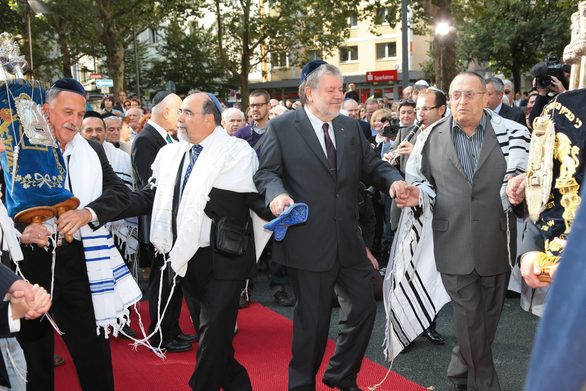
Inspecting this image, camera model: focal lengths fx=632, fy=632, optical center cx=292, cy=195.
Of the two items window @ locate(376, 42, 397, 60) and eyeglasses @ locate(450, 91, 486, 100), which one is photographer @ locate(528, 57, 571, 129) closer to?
eyeglasses @ locate(450, 91, 486, 100)

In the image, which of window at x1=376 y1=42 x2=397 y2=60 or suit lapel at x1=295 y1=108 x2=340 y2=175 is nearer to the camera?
suit lapel at x1=295 y1=108 x2=340 y2=175

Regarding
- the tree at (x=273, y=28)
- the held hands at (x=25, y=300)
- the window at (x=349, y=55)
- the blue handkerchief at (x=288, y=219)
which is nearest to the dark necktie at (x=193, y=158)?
the blue handkerchief at (x=288, y=219)

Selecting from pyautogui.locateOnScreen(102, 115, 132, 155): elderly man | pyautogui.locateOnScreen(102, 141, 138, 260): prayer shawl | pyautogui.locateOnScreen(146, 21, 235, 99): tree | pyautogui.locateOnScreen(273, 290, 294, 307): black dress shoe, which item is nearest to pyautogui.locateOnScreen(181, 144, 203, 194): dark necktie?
pyautogui.locateOnScreen(102, 141, 138, 260): prayer shawl

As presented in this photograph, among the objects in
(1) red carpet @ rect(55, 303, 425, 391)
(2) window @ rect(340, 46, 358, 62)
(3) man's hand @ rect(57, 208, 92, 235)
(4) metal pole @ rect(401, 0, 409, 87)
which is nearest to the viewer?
(3) man's hand @ rect(57, 208, 92, 235)

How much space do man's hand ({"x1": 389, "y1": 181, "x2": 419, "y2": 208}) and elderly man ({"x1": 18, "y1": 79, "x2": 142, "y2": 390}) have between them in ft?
5.66

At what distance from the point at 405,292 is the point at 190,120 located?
76.0 inches

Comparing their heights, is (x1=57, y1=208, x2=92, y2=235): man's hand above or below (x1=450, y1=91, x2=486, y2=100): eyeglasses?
below

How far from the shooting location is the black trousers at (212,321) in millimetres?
3877

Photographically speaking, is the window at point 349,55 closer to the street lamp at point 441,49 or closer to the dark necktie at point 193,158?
the street lamp at point 441,49

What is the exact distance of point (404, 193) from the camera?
13.4ft

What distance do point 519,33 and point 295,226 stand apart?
2769cm

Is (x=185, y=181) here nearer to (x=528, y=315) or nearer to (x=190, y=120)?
(x=190, y=120)

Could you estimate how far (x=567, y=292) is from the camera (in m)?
0.81

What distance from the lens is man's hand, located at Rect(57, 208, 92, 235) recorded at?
132 inches
